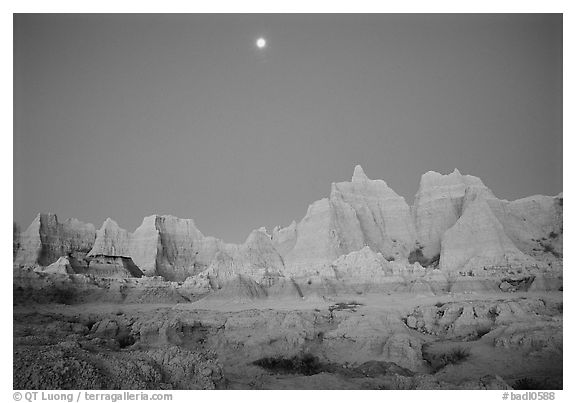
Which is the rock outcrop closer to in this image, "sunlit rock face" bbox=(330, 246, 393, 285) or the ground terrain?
the ground terrain

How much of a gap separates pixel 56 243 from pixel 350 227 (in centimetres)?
1677

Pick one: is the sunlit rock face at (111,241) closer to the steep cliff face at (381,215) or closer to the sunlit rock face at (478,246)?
the steep cliff face at (381,215)

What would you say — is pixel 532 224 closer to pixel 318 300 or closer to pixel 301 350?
pixel 318 300

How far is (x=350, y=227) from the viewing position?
2411 centimetres

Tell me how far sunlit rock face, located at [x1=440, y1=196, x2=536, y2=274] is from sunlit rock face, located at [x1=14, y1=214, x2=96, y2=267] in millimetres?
19602

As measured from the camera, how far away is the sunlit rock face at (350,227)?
22.7m

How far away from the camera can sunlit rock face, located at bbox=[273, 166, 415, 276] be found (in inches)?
895

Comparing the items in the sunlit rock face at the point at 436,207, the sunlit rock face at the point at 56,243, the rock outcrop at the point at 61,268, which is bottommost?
the rock outcrop at the point at 61,268

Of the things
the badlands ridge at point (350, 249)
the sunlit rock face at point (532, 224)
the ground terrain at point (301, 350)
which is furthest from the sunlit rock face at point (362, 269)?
the sunlit rock face at point (532, 224)

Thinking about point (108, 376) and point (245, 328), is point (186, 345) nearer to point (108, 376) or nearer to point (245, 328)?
point (245, 328)

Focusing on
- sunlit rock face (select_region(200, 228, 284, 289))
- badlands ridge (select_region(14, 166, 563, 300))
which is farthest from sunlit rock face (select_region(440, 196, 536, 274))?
sunlit rock face (select_region(200, 228, 284, 289))

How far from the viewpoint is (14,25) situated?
322 inches

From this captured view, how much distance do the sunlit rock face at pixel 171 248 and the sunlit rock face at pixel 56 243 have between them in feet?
10.2
